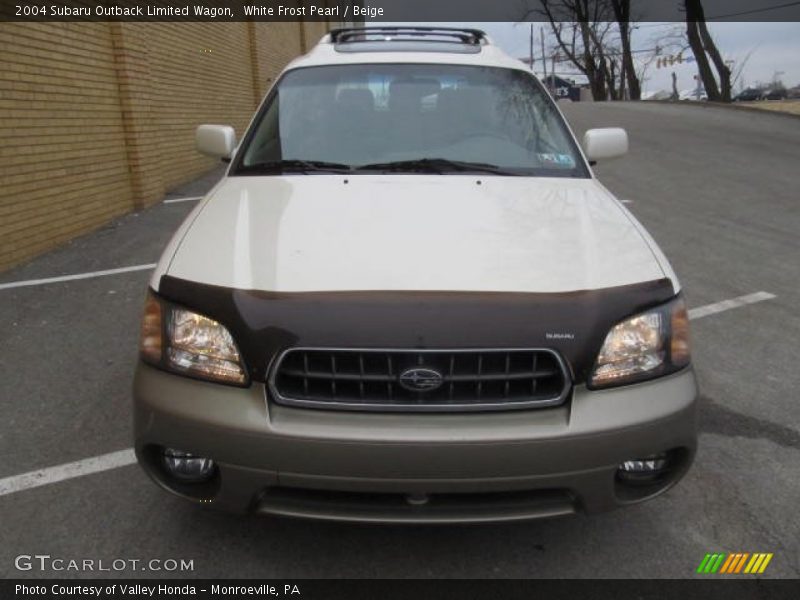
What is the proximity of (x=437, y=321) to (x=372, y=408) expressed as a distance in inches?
13.3

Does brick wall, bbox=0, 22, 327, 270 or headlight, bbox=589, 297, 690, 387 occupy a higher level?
brick wall, bbox=0, 22, 327, 270

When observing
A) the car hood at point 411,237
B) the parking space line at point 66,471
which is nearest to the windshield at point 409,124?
the car hood at point 411,237

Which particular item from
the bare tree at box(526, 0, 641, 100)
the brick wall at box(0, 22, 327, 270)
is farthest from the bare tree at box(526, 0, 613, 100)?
the brick wall at box(0, 22, 327, 270)

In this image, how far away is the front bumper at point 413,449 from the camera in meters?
2.11

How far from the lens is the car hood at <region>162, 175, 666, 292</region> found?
2291 mm

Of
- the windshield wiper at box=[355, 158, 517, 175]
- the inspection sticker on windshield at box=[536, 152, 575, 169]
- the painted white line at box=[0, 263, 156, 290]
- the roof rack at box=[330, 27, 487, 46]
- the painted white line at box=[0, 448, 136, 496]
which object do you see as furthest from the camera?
the painted white line at box=[0, 263, 156, 290]

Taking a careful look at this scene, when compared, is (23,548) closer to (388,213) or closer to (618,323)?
(388,213)

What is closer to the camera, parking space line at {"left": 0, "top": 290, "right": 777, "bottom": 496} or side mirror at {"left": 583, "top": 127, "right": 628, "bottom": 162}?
parking space line at {"left": 0, "top": 290, "right": 777, "bottom": 496}

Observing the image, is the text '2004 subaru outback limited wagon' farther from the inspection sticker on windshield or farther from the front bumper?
the inspection sticker on windshield

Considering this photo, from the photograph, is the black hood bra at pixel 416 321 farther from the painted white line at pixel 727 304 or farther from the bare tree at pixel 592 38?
the bare tree at pixel 592 38

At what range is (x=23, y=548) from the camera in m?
2.59
